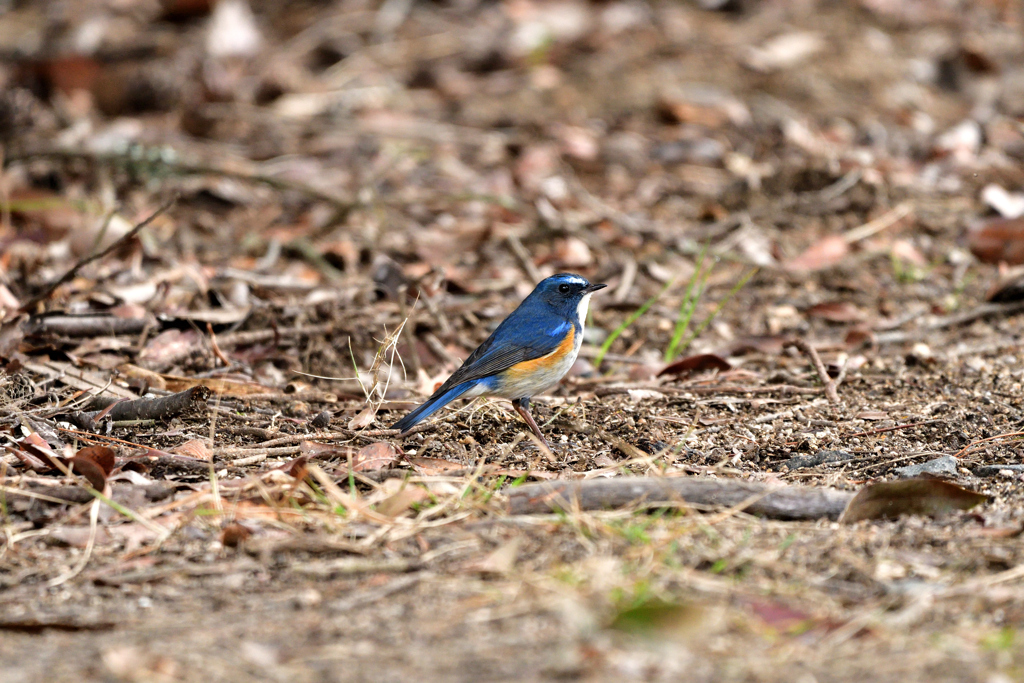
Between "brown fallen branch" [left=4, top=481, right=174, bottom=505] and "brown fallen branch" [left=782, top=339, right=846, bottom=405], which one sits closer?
"brown fallen branch" [left=4, top=481, right=174, bottom=505]

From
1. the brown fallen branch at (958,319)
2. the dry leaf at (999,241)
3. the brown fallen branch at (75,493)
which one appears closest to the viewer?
the brown fallen branch at (75,493)

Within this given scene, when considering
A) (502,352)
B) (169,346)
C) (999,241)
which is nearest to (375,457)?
(502,352)

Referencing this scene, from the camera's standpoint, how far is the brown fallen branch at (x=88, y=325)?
5.13m

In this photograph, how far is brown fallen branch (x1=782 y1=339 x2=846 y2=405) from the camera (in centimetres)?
486

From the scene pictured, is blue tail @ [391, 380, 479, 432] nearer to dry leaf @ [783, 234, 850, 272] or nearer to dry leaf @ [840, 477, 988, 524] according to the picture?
dry leaf @ [840, 477, 988, 524]

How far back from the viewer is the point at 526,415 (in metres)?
4.66

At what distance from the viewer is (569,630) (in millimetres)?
2611

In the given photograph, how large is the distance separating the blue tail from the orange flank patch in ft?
0.70

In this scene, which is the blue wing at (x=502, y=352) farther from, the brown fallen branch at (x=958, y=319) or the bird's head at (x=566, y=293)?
the brown fallen branch at (x=958, y=319)

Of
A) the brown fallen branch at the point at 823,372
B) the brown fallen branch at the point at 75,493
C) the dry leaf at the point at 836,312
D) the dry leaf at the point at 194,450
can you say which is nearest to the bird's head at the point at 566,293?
the brown fallen branch at the point at 823,372

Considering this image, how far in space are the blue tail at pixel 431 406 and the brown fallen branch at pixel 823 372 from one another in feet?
5.34

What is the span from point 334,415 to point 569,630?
2355 mm

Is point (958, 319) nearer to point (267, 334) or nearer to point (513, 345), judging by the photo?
point (513, 345)

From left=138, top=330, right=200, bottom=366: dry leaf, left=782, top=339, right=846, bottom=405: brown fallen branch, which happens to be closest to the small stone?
left=782, top=339, right=846, bottom=405: brown fallen branch
